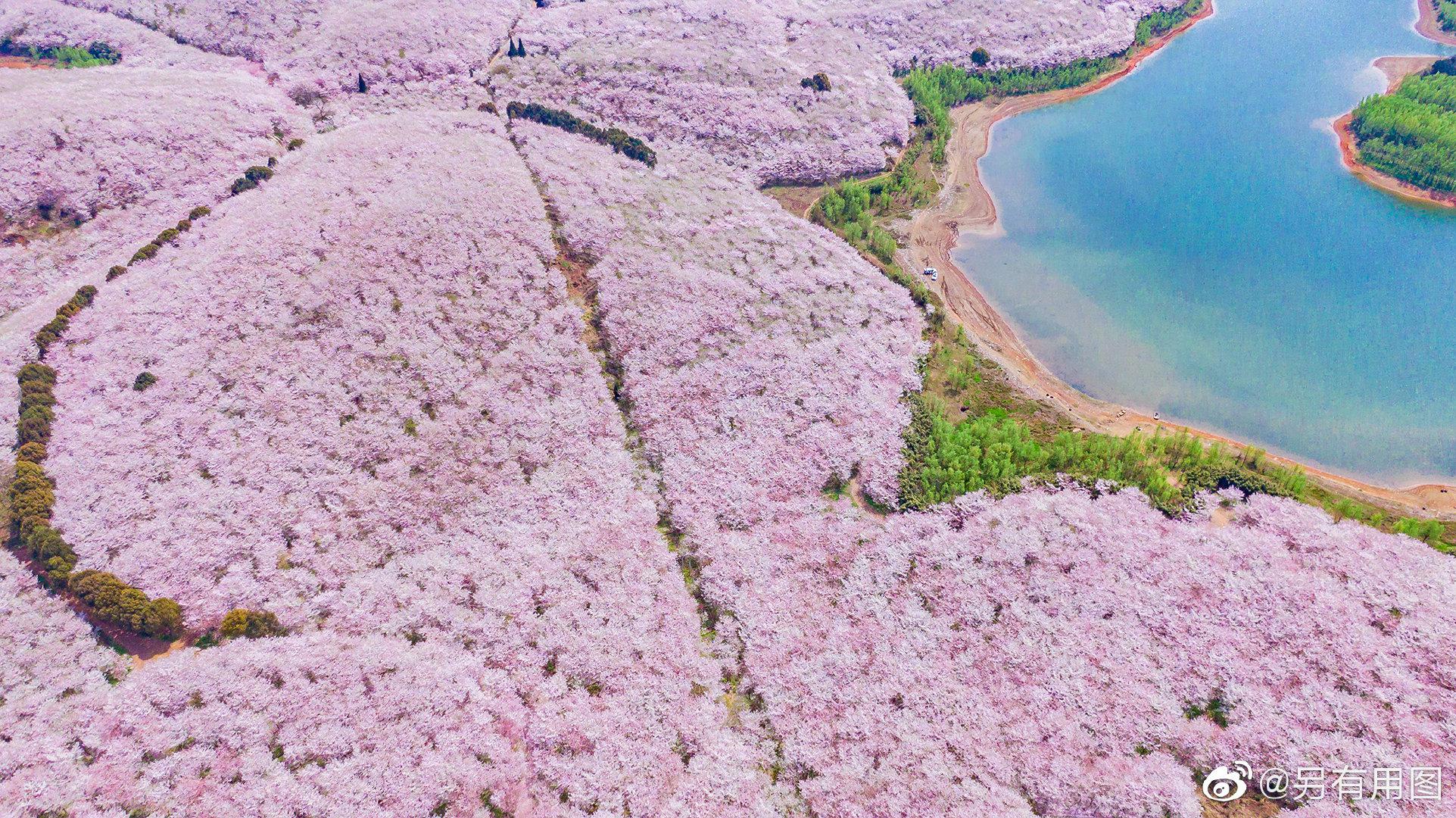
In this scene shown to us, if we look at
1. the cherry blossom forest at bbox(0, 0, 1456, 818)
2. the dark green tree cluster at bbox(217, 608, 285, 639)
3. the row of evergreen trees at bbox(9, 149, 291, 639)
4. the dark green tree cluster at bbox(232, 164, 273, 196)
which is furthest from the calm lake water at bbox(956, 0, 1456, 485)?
the dark green tree cluster at bbox(232, 164, 273, 196)

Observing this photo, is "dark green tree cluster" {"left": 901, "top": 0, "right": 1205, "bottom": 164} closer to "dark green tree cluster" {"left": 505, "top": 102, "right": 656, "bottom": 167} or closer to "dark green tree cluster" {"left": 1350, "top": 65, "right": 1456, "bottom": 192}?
"dark green tree cluster" {"left": 1350, "top": 65, "right": 1456, "bottom": 192}

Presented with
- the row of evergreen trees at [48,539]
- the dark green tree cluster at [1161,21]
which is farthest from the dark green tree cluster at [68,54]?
the dark green tree cluster at [1161,21]

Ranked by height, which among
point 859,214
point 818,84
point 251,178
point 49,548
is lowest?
point 49,548

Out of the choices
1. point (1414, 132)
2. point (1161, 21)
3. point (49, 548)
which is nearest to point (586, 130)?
point (49, 548)

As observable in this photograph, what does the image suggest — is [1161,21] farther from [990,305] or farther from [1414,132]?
[990,305]

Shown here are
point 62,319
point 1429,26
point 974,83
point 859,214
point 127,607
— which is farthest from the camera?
point 1429,26

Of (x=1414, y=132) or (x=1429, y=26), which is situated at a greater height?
(x=1429, y=26)

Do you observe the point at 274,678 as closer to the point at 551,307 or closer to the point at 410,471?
the point at 410,471
